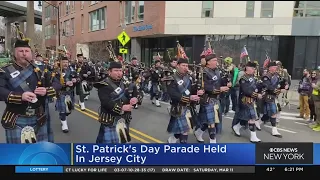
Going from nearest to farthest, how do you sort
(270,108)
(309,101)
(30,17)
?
1. (30,17)
2. (270,108)
3. (309,101)

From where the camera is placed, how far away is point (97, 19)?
3180mm

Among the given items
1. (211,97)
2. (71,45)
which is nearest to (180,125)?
(211,97)

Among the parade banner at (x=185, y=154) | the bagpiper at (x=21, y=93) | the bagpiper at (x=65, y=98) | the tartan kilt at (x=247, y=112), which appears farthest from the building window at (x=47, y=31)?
the tartan kilt at (x=247, y=112)

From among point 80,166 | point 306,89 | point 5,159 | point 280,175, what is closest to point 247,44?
point 306,89

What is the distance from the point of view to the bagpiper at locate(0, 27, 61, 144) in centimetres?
239

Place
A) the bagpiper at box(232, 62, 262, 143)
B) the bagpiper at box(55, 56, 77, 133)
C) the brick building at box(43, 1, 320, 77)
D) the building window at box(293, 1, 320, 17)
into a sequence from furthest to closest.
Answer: the bagpiper at box(55, 56, 77, 133), the bagpiper at box(232, 62, 262, 143), the brick building at box(43, 1, 320, 77), the building window at box(293, 1, 320, 17)

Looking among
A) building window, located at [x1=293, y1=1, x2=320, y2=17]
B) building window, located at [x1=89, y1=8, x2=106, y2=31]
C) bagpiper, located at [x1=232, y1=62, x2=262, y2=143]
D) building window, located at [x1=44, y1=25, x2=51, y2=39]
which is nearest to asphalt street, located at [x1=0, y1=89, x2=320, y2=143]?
bagpiper, located at [x1=232, y1=62, x2=262, y2=143]

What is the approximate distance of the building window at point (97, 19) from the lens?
281 centimetres

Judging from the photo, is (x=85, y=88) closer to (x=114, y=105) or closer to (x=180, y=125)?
(x=180, y=125)

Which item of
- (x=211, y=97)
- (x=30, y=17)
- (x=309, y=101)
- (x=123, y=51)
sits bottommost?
(x=309, y=101)

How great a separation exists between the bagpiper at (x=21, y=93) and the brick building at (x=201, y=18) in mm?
635

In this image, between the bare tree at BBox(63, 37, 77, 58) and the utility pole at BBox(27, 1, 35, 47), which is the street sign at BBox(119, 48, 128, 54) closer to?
the bare tree at BBox(63, 37, 77, 58)

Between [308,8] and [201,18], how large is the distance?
1322mm

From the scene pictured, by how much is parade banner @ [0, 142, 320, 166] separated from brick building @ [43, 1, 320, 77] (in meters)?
0.80
